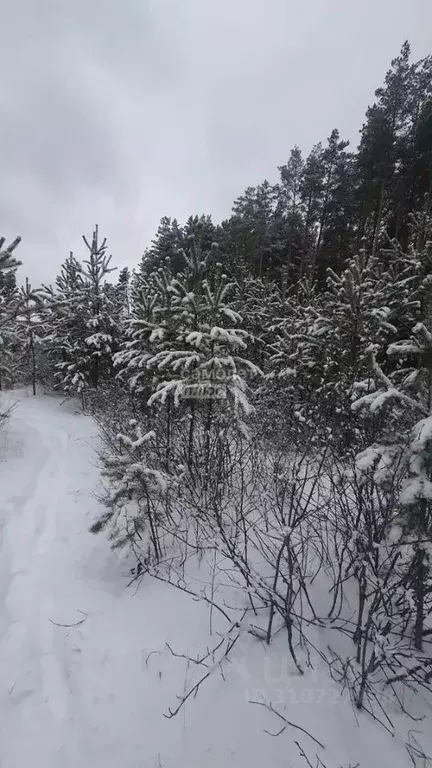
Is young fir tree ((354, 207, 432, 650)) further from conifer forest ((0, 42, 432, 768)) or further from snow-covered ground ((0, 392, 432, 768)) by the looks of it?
snow-covered ground ((0, 392, 432, 768))

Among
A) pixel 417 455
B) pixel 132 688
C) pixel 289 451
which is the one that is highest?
pixel 417 455

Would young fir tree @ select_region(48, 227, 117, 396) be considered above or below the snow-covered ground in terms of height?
above

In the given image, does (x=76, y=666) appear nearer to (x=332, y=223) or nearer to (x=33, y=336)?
(x=33, y=336)

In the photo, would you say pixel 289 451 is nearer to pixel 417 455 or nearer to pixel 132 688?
pixel 417 455

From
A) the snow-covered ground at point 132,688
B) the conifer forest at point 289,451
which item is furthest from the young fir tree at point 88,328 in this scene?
the snow-covered ground at point 132,688

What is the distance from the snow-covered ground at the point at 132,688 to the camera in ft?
9.04

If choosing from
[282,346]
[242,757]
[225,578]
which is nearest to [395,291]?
[282,346]

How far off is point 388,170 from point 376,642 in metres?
23.8

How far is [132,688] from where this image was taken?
3369mm

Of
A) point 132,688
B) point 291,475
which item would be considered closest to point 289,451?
point 291,475

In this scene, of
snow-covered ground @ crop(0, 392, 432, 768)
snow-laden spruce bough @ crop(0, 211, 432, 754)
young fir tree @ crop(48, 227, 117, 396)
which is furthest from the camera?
young fir tree @ crop(48, 227, 117, 396)

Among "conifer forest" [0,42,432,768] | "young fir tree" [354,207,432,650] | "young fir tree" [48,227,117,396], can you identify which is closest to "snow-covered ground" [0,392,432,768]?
"conifer forest" [0,42,432,768]

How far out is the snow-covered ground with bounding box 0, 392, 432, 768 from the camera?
2756mm

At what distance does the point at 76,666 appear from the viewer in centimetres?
358
